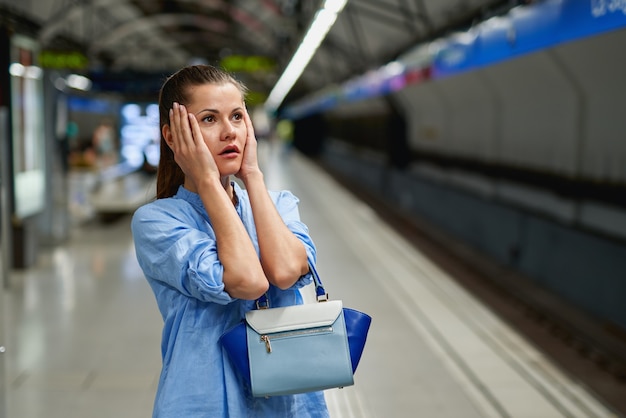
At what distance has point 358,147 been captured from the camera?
33375 mm

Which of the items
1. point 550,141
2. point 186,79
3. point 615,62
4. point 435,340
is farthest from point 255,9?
point 186,79

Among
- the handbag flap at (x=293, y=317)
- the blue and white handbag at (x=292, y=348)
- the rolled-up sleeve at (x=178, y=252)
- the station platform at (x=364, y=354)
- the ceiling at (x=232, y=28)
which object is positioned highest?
the ceiling at (x=232, y=28)

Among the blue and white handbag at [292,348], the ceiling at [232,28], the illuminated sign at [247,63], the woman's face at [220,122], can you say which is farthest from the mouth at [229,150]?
the illuminated sign at [247,63]

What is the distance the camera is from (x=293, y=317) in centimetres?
169

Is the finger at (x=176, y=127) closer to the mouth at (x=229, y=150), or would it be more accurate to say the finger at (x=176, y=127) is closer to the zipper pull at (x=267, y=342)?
the mouth at (x=229, y=150)

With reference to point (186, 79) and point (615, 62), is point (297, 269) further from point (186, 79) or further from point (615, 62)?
point (615, 62)

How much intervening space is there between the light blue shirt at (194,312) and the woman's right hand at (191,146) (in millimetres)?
121

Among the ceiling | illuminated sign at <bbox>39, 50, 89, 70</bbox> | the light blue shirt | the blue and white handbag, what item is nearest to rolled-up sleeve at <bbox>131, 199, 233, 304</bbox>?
the light blue shirt

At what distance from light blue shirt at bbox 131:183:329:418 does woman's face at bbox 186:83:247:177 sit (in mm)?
143

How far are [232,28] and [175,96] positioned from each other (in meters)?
25.8

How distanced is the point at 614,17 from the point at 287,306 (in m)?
4.17

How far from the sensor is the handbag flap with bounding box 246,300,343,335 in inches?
65.1

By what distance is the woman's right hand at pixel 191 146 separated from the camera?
166 centimetres

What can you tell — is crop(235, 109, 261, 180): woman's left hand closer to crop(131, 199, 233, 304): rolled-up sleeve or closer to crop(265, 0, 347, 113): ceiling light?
crop(131, 199, 233, 304): rolled-up sleeve
